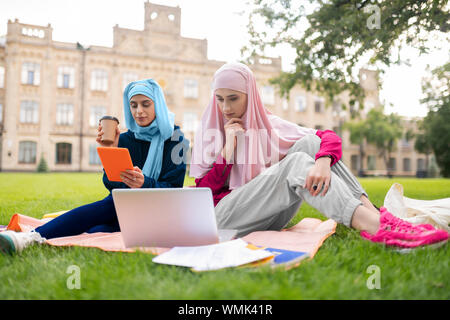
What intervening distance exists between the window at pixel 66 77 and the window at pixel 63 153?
3.60 metres

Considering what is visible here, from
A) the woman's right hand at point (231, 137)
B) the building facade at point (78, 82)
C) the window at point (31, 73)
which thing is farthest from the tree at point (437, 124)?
the window at point (31, 73)

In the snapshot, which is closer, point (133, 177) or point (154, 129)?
point (133, 177)

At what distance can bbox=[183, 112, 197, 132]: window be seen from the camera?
72.2 feet

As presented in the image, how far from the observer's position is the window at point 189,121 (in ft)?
72.2

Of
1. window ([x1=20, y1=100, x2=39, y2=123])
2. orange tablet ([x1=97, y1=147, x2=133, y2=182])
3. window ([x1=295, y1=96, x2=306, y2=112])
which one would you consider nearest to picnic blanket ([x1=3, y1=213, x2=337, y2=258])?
orange tablet ([x1=97, y1=147, x2=133, y2=182])

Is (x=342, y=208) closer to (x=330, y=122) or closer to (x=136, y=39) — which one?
(x=136, y=39)

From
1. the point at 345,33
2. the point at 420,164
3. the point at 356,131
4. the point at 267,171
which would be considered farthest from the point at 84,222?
the point at 420,164

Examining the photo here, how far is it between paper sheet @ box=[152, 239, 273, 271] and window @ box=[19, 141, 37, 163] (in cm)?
2171

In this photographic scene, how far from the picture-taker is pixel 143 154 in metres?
2.74

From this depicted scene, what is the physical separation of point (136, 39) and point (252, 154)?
21.4 meters

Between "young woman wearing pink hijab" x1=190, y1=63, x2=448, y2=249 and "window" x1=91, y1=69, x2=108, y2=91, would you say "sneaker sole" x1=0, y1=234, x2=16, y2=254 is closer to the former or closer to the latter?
"young woman wearing pink hijab" x1=190, y1=63, x2=448, y2=249

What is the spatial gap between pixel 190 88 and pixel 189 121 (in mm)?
2201

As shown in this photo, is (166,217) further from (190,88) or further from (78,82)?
(78,82)

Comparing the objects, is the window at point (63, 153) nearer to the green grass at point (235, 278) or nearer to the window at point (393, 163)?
the green grass at point (235, 278)
